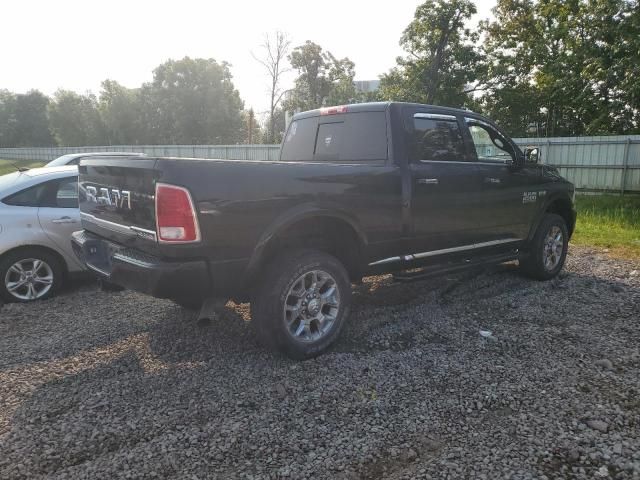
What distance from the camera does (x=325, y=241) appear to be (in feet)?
13.7

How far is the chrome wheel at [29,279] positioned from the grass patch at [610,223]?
25.8ft

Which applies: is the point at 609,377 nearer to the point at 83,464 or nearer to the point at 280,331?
the point at 280,331

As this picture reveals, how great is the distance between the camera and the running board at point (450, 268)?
4.54 meters

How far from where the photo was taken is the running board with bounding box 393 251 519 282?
4543mm

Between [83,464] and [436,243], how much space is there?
132 inches

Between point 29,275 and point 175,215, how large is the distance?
310 centimetres

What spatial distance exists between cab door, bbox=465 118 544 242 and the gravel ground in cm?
88

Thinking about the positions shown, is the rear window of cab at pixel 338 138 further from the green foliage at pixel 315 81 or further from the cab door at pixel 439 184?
the green foliage at pixel 315 81

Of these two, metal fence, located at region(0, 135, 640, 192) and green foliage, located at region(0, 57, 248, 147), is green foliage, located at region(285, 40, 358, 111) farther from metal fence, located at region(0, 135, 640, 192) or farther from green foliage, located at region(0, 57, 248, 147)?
metal fence, located at region(0, 135, 640, 192)

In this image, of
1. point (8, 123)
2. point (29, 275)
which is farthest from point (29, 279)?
point (8, 123)

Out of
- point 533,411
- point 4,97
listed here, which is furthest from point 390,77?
point 4,97

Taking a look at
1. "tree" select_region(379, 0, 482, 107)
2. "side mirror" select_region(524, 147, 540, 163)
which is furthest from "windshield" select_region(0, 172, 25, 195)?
"tree" select_region(379, 0, 482, 107)

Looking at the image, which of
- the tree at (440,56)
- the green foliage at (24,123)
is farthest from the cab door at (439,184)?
the green foliage at (24,123)

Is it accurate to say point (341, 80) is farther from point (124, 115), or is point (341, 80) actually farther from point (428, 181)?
point (428, 181)
